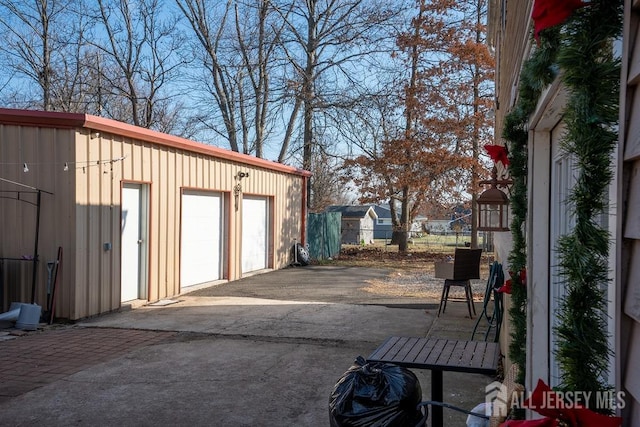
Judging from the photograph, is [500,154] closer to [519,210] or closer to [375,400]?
[519,210]

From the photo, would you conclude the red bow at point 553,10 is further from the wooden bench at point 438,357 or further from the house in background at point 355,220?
the house in background at point 355,220

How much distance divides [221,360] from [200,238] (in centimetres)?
602

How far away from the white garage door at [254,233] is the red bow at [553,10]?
12.1 meters

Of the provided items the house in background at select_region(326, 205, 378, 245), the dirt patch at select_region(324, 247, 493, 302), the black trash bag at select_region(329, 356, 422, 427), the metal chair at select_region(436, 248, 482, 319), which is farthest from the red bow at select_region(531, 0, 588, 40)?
the house in background at select_region(326, 205, 378, 245)

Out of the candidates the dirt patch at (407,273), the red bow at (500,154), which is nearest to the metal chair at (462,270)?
the dirt patch at (407,273)

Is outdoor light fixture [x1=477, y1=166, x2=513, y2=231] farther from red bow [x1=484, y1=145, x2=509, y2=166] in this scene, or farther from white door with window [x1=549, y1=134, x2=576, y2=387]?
white door with window [x1=549, y1=134, x2=576, y2=387]

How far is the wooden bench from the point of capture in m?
3.08

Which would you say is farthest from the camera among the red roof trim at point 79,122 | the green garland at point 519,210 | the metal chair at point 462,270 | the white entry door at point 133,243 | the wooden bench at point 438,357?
the white entry door at point 133,243

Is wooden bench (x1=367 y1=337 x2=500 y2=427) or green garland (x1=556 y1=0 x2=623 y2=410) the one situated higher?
green garland (x1=556 y1=0 x2=623 y2=410)

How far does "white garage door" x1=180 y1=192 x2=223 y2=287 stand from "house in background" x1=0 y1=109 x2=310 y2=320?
0.07 feet

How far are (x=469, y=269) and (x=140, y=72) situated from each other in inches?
783

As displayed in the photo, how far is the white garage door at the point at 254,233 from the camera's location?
1359 centimetres

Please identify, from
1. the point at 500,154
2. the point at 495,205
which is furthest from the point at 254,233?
the point at 500,154

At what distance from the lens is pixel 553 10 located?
1349 millimetres
